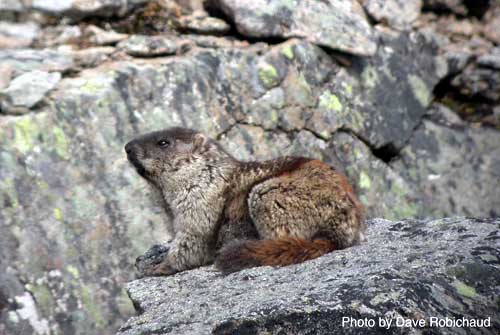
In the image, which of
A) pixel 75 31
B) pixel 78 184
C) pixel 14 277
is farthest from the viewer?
pixel 75 31

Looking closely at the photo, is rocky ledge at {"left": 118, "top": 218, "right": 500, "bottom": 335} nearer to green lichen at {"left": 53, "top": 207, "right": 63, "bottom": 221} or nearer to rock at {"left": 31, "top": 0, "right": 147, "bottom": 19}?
A: green lichen at {"left": 53, "top": 207, "right": 63, "bottom": 221}

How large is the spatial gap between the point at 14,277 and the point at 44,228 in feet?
2.14

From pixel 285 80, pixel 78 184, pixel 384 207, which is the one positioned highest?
pixel 285 80

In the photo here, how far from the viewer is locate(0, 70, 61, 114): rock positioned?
931 cm

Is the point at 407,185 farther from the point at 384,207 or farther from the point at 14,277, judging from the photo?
the point at 14,277

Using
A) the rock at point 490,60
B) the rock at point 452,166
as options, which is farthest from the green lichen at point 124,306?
the rock at point 490,60

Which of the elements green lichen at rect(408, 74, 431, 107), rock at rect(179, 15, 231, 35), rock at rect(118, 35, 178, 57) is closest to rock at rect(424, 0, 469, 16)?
green lichen at rect(408, 74, 431, 107)

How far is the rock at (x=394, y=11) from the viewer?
481 inches

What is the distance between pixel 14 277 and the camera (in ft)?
28.6

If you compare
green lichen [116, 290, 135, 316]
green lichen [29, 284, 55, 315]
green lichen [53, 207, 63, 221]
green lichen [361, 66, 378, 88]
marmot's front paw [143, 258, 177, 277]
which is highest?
green lichen [361, 66, 378, 88]

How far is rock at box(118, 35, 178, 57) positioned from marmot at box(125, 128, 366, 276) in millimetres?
3065

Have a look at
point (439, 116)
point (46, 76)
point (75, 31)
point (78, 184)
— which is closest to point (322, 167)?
point (78, 184)

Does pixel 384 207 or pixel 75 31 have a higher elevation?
pixel 75 31

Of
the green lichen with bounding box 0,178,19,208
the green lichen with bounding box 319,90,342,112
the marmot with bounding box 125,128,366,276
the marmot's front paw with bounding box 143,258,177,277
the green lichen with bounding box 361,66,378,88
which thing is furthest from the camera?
the green lichen with bounding box 361,66,378,88
